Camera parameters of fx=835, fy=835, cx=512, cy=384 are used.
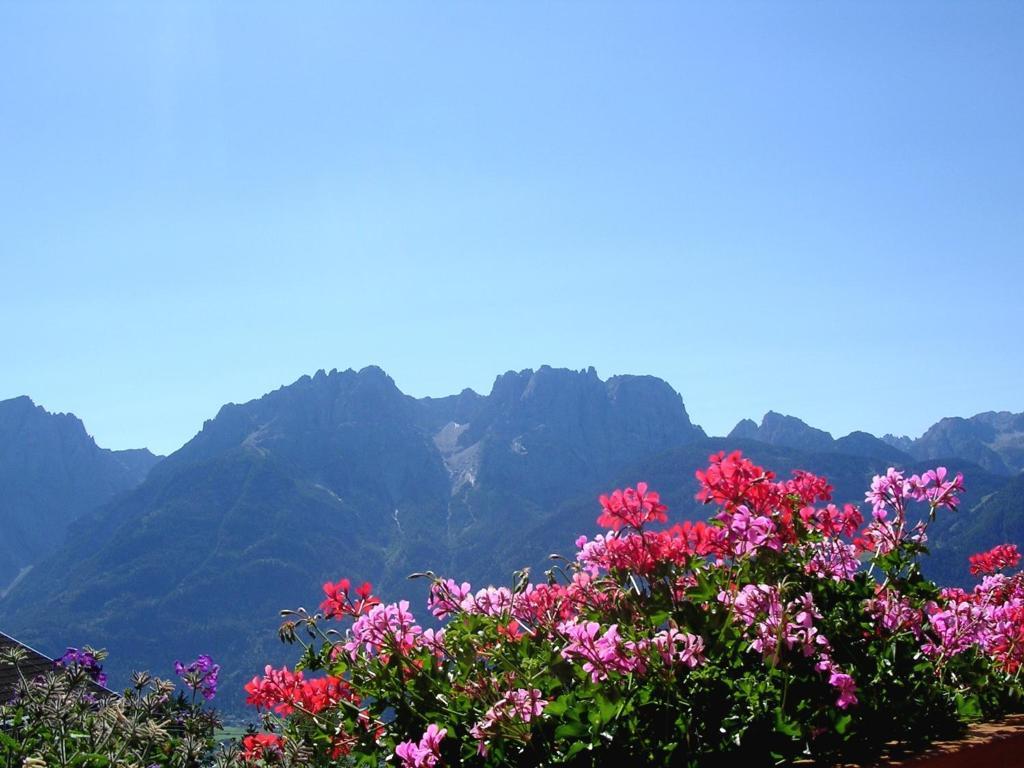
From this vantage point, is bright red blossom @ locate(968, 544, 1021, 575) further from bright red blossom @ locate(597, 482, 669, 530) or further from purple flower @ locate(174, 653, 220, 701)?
purple flower @ locate(174, 653, 220, 701)

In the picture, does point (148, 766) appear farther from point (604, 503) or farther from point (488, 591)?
point (604, 503)

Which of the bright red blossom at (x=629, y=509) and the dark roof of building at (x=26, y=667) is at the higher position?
the bright red blossom at (x=629, y=509)

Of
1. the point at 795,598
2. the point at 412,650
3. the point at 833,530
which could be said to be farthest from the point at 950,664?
the point at 412,650

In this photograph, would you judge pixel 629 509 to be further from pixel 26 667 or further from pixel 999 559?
pixel 26 667

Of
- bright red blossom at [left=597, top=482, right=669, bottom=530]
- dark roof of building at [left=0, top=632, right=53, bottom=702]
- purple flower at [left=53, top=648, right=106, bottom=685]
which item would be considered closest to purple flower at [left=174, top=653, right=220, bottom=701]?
purple flower at [left=53, top=648, right=106, bottom=685]

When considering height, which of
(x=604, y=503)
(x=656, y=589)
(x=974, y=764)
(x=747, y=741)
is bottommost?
(x=974, y=764)

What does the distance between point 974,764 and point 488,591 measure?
1.49 m

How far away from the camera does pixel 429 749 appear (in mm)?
2146

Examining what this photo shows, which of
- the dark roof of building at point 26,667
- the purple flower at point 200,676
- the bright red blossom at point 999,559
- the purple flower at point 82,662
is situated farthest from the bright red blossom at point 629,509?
the dark roof of building at point 26,667

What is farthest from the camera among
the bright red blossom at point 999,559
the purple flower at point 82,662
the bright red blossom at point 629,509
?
the bright red blossom at point 999,559

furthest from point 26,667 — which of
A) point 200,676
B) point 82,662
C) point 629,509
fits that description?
point 629,509

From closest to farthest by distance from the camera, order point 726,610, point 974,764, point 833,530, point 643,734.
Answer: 1. point 643,734
2. point 974,764
3. point 726,610
4. point 833,530

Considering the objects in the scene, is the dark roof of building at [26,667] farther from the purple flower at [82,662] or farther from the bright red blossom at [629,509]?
the bright red blossom at [629,509]

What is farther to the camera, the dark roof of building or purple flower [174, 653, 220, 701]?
the dark roof of building
